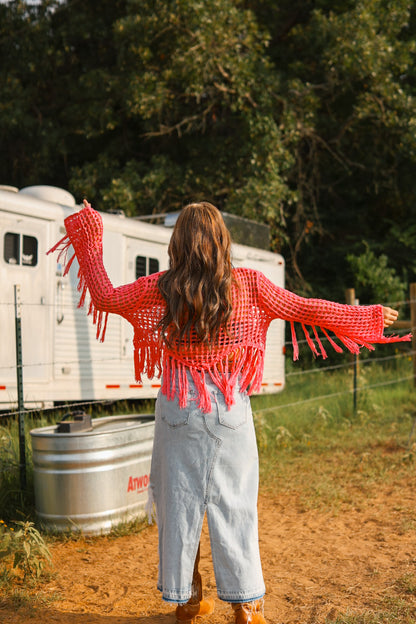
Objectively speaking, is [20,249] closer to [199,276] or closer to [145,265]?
[145,265]

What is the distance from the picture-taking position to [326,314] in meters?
2.66

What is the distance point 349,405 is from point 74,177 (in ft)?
23.7

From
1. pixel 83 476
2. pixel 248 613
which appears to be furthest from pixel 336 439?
pixel 248 613

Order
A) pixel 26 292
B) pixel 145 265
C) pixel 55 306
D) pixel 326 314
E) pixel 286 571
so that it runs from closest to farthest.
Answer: pixel 326 314 < pixel 286 571 < pixel 26 292 < pixel 55 306 < pixel 145 265

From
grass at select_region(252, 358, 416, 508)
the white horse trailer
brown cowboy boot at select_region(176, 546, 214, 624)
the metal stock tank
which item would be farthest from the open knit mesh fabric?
the white horse trailer

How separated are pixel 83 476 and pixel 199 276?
219 cm

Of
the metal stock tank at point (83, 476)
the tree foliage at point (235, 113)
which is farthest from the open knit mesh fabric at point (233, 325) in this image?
the tree foliage at point (235, 113)

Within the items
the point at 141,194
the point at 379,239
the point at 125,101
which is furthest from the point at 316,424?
the point at 379,239

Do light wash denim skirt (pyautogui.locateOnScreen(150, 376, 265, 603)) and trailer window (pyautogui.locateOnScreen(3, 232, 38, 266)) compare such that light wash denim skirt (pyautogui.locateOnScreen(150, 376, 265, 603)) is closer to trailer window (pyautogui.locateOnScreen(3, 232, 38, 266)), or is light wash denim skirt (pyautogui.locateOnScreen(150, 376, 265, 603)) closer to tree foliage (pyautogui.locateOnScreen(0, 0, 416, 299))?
trailer window (pyautogui.locateOnScreen(3, 232, 38, 266))

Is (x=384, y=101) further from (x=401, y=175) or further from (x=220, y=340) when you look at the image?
(x=220, y=340)

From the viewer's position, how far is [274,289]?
2654 mm

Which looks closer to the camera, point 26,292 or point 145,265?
point 26,292

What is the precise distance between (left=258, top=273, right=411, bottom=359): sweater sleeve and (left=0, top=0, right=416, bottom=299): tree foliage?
8869mm

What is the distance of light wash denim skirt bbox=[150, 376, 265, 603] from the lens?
251 cm
